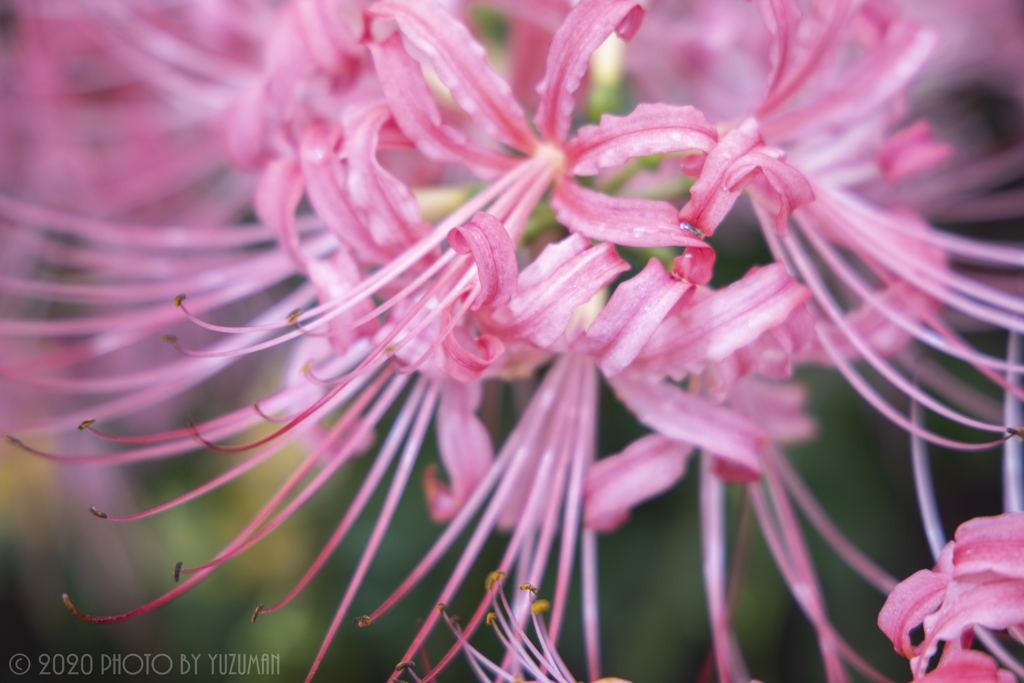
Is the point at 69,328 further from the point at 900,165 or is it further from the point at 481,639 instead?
the point at 900,165

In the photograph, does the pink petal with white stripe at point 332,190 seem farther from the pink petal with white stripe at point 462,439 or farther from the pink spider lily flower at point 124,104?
the pink spider lily flower at point 124,104

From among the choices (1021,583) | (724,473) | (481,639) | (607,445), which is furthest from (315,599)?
(1021,583)

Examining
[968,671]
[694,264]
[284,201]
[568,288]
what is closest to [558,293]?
[568,288]

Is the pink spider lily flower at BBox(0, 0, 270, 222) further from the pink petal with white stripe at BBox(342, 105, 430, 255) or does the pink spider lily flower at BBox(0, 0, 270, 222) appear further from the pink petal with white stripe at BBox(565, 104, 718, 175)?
the pink petal with white stripe at BBox(565, 104, 718, 175)

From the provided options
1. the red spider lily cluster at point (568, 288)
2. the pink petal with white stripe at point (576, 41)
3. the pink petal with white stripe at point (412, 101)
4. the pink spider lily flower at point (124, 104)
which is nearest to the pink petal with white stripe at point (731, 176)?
the red spider lily cluster at point (568, 288)

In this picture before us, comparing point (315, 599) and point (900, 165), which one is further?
point (315, 599)

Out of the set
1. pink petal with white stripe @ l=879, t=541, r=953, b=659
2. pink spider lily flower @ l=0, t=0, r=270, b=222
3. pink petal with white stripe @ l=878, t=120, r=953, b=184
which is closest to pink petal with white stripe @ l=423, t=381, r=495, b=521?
pink petal with white stripe @ l=879, t=541, r=953, b=659
